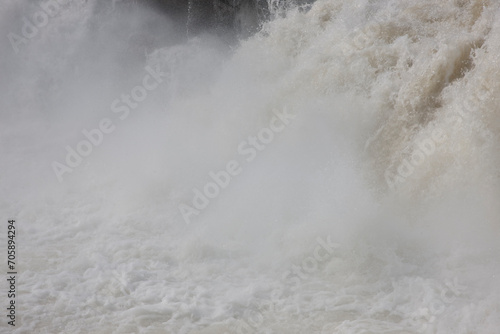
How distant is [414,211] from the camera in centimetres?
499

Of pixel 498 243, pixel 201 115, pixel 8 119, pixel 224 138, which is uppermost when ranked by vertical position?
pixel 8 119

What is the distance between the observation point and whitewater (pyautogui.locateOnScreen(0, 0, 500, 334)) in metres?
3.97

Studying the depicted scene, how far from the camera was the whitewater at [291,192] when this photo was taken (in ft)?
13.0

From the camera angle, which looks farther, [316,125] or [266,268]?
[316,125]

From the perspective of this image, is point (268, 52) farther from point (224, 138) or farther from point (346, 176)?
point (346, 176)

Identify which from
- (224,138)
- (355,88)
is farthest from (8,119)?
(355,88)

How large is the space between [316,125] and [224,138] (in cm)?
149

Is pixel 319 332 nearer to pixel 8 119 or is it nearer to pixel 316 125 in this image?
pixel 316 125

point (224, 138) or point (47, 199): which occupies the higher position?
point (47, 199)

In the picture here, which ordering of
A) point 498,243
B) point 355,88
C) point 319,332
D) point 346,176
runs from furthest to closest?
point 355,88 → point 346,176 → point 498,243 → point 319,332

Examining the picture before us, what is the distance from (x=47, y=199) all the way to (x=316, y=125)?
3.77 metres

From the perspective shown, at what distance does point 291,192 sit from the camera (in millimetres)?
5566

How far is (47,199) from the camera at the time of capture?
662cm

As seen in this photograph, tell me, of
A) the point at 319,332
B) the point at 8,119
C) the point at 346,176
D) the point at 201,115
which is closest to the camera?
the point at 319,332
